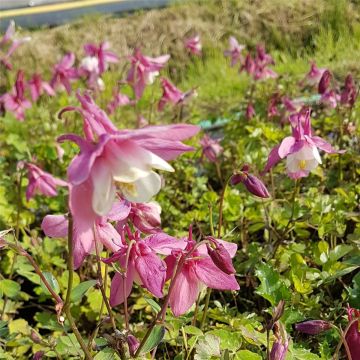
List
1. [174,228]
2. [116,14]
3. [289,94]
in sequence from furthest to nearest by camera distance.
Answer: [116,14] < [289,94] < [174,228]

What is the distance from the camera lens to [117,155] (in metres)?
0.95

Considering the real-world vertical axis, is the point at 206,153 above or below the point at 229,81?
above

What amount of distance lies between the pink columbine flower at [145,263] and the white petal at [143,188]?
152 millimetres

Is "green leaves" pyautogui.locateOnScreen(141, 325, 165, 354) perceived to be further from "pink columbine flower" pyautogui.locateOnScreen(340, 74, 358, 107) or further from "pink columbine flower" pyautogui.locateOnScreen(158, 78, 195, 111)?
"pink columbine flower" pyautogui.locateOnScreen(158, 78, 195, 111)

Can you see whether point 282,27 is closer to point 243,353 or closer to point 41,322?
point 41,322

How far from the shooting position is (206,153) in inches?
106

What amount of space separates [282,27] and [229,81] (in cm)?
132

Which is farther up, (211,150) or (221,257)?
(221,257)

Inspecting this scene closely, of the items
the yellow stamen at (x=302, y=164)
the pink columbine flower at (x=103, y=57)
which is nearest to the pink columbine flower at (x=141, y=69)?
the pink columbine flower at (x=103, y=57)

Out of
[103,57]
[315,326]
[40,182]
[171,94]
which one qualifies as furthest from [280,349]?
[103,57]

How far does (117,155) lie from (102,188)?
6 centimetres

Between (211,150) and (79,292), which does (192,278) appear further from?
(211,150)

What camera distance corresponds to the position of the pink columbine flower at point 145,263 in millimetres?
1168

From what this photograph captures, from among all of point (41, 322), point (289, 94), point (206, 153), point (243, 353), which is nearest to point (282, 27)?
point (289, 94)
